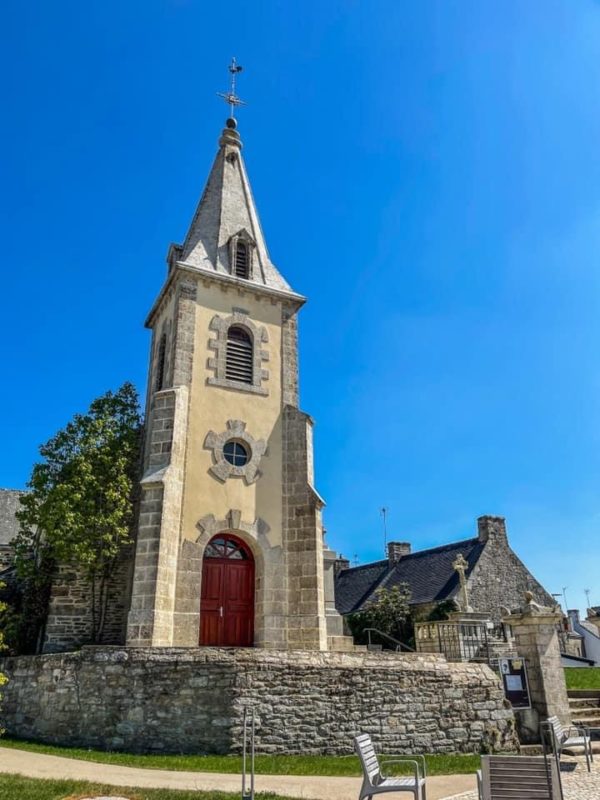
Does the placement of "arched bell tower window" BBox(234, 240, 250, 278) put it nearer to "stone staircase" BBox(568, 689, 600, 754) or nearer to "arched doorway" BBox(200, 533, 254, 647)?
"arched doorway" BBox(200, 533, 254, 647)

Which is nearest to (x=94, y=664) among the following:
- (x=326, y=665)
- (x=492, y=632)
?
(x=326, y=665)

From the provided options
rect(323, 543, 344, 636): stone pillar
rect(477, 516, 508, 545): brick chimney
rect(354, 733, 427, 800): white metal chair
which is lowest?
rect(354, 733, 427, 800): white metal chair

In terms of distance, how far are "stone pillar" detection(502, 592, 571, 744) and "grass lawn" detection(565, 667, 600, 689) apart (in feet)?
18.9

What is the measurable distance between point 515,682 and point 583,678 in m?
8.55

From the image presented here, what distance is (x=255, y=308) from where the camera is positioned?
17859 millimetres

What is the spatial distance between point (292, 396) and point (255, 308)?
2.84 m

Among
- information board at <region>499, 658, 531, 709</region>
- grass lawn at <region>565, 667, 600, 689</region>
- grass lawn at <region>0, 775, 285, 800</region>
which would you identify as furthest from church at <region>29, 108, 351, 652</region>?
grass lawn at <region>565, 667, 600, 689</region>

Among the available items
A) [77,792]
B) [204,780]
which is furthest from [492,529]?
[77,792]

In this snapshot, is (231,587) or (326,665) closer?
(326,665)

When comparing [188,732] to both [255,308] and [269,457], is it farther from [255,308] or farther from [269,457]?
[255,308]

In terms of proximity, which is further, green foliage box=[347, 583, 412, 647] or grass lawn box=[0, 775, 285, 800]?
green foliage box=[347, 583, 412, 647]

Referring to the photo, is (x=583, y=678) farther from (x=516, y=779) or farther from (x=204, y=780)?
(x=516, y=779)

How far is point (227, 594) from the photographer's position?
14.9m

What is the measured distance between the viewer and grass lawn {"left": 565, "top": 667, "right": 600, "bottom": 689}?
17531mm
